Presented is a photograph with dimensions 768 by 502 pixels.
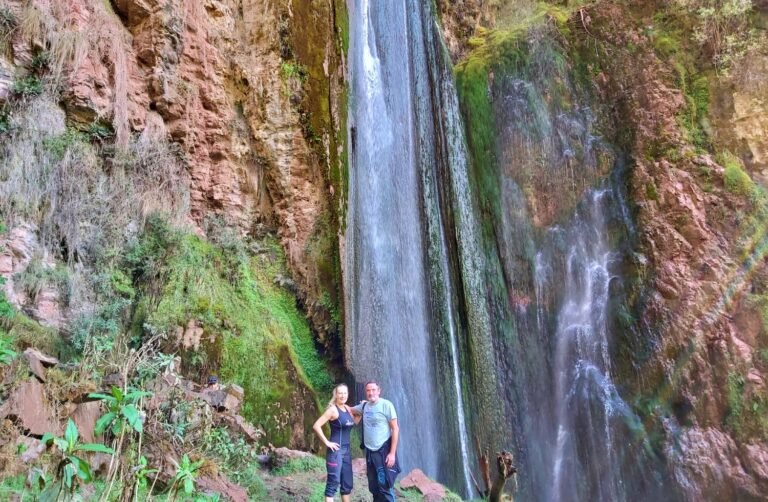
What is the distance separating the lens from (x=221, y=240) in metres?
8.91

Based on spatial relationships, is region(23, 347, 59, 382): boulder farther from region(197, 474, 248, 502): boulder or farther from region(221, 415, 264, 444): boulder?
region(221, 415, 264, 444): boulder

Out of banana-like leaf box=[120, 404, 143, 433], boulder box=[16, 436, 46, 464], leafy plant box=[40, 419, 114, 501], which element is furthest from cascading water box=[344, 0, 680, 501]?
leafy plant box=[40, 419, 114, 501]

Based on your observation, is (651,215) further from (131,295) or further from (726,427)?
(131,295)

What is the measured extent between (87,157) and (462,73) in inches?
400

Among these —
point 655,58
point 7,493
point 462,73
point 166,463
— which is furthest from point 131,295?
point 655,58

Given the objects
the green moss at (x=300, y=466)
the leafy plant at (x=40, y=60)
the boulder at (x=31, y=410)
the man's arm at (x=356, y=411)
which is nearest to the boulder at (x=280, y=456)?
the green moss at (x=300, y=466)

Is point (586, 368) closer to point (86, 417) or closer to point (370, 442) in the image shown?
point (370, 442)

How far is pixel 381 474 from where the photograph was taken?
4.30m

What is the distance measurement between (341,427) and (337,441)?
0.15 metres

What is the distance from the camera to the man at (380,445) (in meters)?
4.30

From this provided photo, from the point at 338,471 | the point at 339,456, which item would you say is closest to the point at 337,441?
the point at 339,456

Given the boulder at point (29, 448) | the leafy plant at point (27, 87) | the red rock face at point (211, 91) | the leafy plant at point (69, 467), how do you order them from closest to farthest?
the leafy plant at point (69, 467) → the boulder at point (29, 448) → the leafy plant at point (27, 87) → the red rock face at point (211, 91)

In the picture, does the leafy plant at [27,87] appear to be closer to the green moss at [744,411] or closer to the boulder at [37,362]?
the boulder at [37,362]

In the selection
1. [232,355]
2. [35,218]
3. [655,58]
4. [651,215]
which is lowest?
[232,355]
